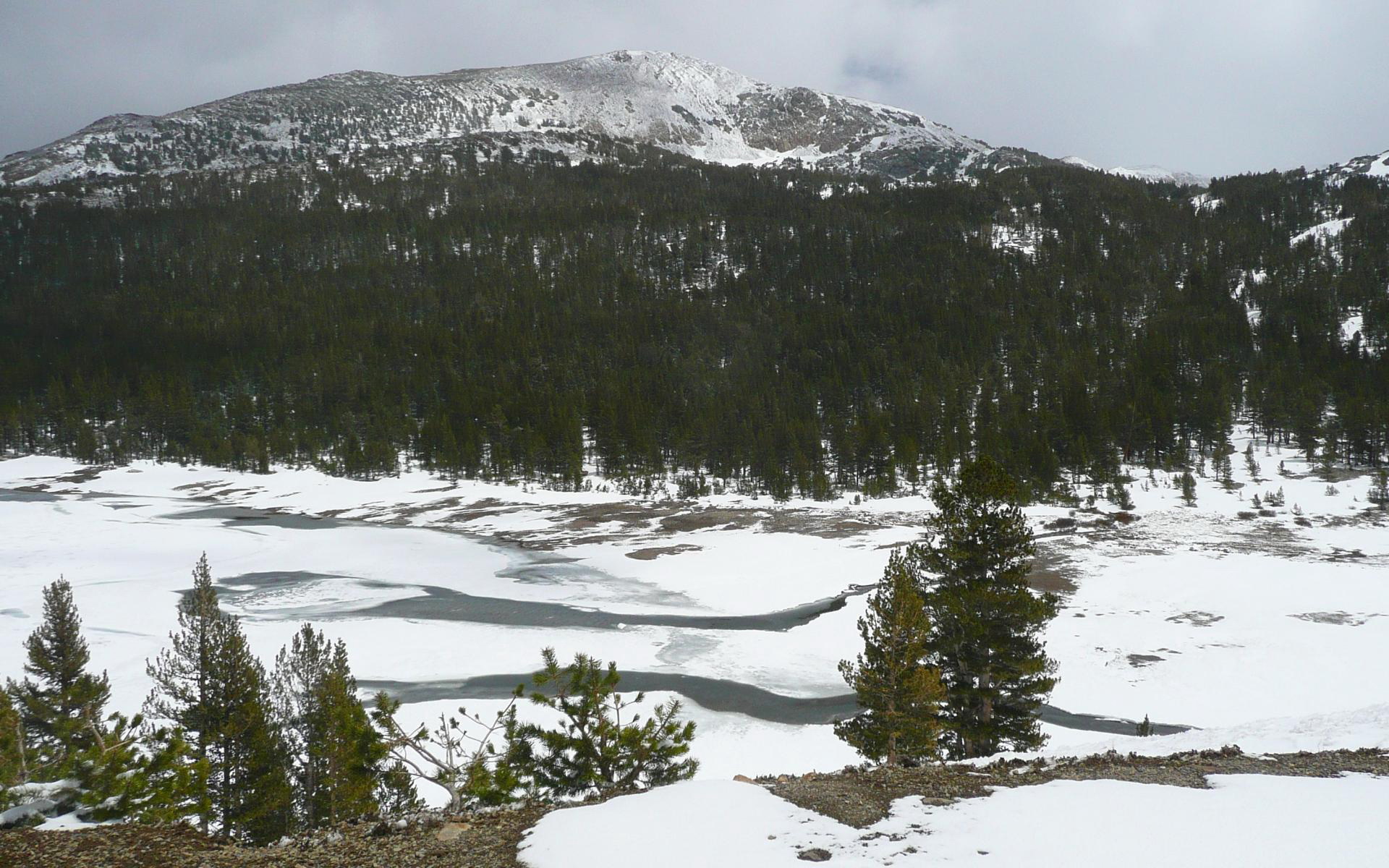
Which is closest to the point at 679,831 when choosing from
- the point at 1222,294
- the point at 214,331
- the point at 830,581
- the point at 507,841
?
the point at 507,841

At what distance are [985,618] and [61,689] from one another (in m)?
24.2

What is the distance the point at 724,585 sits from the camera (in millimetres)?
42094

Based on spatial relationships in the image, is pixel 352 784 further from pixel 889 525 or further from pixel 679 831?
pixel 889 525

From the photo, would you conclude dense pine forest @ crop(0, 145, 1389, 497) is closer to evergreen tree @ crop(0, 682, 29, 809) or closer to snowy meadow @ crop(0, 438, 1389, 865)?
snowy meadow @ crop(0, 438, 1389, 865)

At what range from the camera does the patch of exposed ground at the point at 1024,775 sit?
8820mm

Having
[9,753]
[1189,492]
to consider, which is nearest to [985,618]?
[9,753]

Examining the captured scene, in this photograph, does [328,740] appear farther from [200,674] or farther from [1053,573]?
[1053,573]

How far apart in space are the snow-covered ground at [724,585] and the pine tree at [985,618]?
5.75 meters

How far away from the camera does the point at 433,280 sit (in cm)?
17438

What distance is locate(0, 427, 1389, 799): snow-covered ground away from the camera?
25359mm

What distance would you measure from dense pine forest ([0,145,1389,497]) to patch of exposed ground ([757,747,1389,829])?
4233cm

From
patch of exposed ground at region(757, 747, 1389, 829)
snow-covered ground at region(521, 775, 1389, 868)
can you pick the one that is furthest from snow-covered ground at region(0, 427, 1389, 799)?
snow-covered ground at region(521, 775, 1389, 868)

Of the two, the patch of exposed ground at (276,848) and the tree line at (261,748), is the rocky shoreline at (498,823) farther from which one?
the tree line at (261,748)

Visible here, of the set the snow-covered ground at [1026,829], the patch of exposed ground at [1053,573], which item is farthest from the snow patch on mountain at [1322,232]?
the snow-covered ground at [1026,829]
